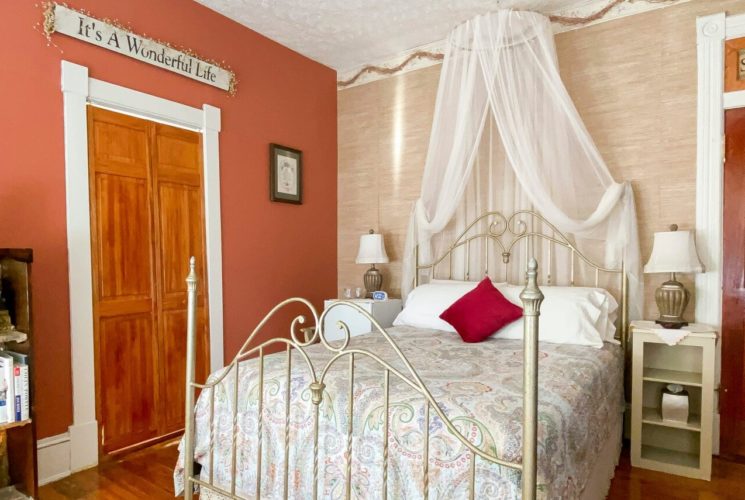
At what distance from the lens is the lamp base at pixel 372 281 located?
3.99 metres

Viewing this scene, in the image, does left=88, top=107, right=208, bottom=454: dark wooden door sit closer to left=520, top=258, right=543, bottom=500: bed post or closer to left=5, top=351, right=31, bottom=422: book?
left=5, top=351, right=31, bottom=422: book

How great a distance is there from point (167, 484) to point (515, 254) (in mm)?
2643

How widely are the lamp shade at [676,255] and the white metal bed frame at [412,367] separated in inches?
11.3

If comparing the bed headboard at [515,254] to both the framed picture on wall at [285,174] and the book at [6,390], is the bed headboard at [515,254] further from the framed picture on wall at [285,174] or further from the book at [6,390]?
the book at [6,390]

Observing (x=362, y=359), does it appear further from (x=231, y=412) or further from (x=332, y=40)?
(x=332, y=40)

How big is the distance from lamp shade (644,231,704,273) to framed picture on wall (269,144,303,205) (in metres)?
2.70

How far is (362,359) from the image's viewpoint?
2205 mm

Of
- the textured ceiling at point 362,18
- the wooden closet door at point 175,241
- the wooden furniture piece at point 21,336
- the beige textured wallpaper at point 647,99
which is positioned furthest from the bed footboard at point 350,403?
the textured ceiling at point 362,18

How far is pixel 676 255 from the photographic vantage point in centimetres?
266

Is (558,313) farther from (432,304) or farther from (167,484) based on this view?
(167,484)

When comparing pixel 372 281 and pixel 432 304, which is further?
pixel 372 281

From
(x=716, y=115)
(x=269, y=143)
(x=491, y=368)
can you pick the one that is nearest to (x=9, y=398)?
(x=491, y=368)

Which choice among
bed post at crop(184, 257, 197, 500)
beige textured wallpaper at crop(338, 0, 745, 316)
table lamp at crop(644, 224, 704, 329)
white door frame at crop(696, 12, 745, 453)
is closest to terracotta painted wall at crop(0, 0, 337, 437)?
bed post at crop(184, 257, 197, 500)

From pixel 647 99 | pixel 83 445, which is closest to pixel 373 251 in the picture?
pixel 647 99
